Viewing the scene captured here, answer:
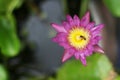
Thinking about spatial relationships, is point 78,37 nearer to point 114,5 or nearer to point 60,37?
point 60,37

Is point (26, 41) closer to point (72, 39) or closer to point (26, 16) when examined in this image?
point (26, 16)

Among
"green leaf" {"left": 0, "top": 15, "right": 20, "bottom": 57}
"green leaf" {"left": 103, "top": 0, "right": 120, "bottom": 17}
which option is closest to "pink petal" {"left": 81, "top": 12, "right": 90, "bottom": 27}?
"green leaf" {"left": 103, "top": 0, "right": 120, "bottom": 17}

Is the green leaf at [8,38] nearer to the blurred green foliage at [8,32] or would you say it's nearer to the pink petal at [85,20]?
the blurred green foliage at [8,32]

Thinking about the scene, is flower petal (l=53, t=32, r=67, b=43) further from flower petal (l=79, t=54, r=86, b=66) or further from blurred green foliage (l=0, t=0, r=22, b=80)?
blurred green foliage (l=0, t=0, r=22, b=80)

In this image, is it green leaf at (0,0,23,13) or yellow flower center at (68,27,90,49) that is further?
green leaf at (0,0,23,13)

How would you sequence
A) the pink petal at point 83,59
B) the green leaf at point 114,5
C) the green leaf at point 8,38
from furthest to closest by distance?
1. the green leaf at point 8,38
2. the green leaf at point 114,5
3. the pink petal at point 83,59

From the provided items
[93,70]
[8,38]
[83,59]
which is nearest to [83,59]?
[83,59]

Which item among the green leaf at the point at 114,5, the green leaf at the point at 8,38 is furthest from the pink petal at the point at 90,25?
the green leaf at the point at 8,38
